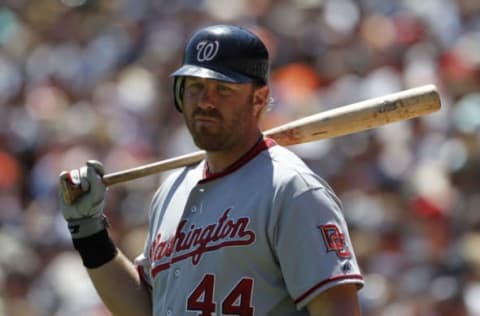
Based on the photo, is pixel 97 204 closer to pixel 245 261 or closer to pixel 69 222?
pixel 69 222

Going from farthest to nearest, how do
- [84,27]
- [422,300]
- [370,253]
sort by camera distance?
[84,27] < [370,253] < [422,300]

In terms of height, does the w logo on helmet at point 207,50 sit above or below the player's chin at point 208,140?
above

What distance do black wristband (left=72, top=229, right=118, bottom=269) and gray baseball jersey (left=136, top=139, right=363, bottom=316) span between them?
308mm

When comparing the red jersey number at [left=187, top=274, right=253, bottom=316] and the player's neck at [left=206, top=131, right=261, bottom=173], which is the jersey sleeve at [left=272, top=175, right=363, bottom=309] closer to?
the red jersey number at [left=187, top=274, right=253, bottom=316]

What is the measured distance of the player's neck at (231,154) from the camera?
3.47m

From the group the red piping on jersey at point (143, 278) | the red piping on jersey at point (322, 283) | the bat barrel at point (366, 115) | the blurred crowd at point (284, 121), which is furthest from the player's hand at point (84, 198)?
the blurred crowd at point (284, 121)

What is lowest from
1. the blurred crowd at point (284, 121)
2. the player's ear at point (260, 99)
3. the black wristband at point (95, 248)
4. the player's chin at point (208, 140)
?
the blurred crowd at point (284, 121)

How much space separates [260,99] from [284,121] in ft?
15.8

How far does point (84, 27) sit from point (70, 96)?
3.86ft

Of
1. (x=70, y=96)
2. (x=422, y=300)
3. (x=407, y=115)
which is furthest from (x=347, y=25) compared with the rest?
(x=407, y=115)

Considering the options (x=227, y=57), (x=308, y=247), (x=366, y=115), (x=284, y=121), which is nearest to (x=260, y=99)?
(x=227, y=57)

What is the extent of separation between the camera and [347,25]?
926cm

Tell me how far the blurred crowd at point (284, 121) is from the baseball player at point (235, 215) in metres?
3.28

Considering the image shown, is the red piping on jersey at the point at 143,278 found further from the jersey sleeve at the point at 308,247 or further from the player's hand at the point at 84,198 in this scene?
the jersey sleeve at the point at 308,247
